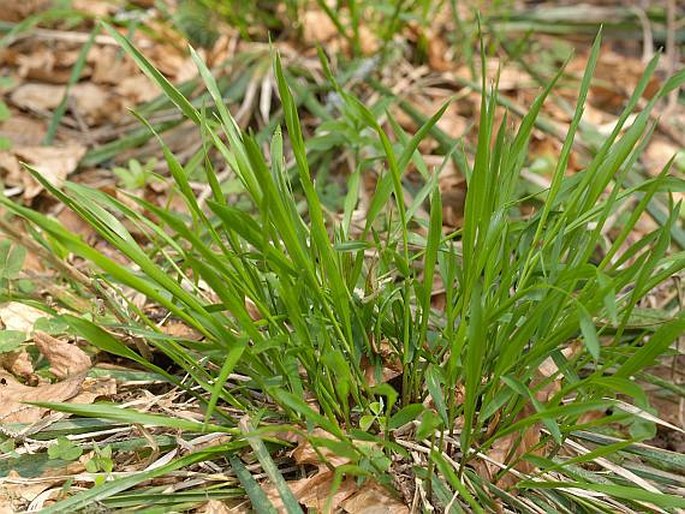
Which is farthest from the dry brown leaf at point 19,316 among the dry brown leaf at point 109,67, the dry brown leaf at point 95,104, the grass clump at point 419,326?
the dry brown leaf at point 109,67

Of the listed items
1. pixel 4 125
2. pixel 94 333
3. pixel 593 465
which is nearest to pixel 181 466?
pixel 94 333

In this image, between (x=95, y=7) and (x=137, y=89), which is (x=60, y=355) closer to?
(x=137, y=89)

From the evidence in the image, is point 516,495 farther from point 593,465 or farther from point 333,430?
point 333,430

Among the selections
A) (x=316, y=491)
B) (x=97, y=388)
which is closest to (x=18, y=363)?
(x=97, y=388)

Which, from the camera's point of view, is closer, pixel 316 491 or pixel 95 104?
pixel 316 491

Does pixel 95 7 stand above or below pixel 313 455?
above

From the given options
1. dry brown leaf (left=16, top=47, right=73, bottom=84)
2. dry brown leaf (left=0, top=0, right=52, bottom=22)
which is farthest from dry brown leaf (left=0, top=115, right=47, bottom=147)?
dry brown leaf (left=0, top=0, right=52, bottom=22)

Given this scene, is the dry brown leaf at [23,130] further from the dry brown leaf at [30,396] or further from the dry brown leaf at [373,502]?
the dry brown leaf at [373,502]
